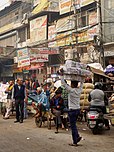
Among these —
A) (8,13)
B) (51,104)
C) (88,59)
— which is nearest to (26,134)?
(51,104)

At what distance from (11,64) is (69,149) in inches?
1127

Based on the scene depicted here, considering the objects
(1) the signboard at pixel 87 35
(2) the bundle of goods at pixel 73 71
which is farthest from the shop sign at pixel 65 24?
(2) the bundle of goods at pixel 73 71

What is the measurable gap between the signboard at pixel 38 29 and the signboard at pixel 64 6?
91.4 inches

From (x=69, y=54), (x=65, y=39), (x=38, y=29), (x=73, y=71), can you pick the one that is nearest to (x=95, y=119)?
(x=73, y=71)

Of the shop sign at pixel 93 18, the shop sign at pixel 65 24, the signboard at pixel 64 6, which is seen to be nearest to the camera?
the shop sign at pixel 93 18

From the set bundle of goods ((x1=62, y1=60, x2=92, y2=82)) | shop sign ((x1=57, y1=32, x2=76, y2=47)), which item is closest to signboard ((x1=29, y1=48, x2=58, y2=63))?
shop sign ((x1=57, y1=32, x2=76, y2=47))

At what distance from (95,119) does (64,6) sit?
17637mm

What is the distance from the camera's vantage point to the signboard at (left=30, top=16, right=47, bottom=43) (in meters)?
28.2

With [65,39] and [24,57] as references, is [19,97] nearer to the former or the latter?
[24,57]

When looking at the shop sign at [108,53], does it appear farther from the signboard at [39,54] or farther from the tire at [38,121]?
the tire at [38,121]

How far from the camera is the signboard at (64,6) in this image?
2508 cm

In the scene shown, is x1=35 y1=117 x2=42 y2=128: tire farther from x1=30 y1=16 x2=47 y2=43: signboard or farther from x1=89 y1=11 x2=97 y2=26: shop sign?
x1=30 y1=16 x2=47 y2=43: signboard

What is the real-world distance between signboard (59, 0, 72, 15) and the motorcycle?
16.4 metres

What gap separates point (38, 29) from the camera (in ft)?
95.8
